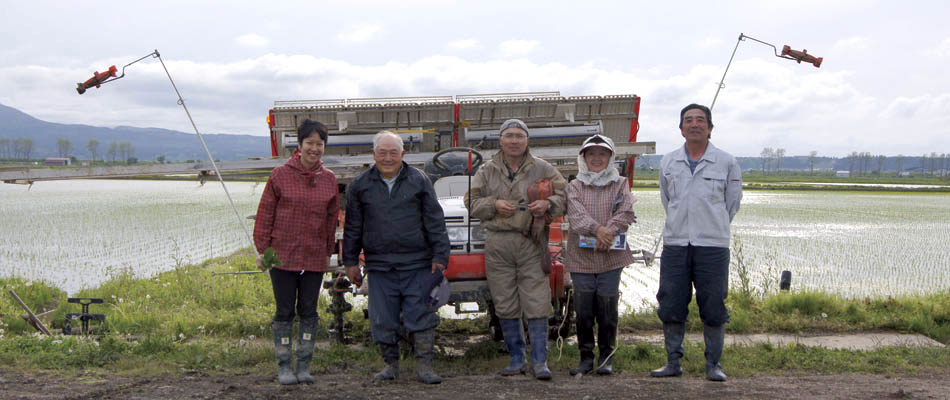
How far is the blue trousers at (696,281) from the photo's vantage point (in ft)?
15.4

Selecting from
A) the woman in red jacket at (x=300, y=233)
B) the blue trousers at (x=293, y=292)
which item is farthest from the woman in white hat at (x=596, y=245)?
the blue trousers at (x=293, y=292)

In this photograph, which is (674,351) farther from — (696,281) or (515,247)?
(515,247)

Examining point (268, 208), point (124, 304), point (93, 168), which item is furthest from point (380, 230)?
point (124, 304)

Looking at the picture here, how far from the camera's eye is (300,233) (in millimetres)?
4641

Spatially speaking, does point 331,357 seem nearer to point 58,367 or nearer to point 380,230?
point 380,230

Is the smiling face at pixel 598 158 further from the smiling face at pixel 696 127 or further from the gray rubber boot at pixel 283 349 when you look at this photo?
the gray rubber boot at pixel 283 349

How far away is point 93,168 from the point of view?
259 inches

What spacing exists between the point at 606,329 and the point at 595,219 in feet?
2.77

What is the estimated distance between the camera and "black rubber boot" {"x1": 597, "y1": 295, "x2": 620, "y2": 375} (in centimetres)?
489

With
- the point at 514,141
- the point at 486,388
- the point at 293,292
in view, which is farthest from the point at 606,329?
the point at 293,292

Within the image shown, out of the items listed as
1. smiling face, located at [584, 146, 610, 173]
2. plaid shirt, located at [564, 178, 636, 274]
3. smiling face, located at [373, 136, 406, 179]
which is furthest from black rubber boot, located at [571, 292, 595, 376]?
smiling face, located at [373, 136, 406, 179]

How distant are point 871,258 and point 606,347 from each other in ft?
38.3

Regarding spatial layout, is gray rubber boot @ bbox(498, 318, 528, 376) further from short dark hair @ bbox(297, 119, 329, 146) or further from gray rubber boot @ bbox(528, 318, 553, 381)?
short dark hair @ bbox(297, 119, 329, 146)

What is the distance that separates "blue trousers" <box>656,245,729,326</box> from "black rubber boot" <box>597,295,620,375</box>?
1.16 feet
